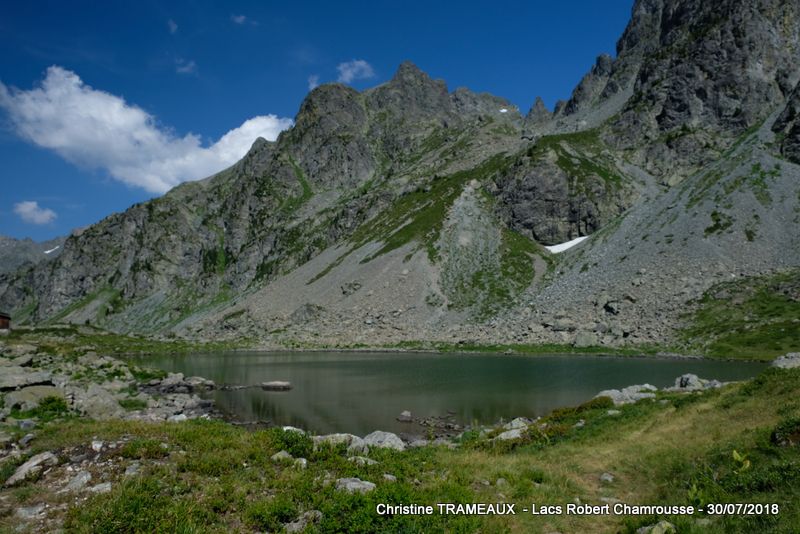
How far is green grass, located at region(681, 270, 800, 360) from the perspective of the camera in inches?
2835

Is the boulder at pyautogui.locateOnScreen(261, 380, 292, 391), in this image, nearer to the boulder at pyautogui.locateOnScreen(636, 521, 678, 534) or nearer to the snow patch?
the boulder at pyautogui.locateOnScreen(636, 521, 678, 534)

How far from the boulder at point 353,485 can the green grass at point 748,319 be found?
7727 centimetres

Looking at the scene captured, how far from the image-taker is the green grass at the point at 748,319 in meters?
72.0

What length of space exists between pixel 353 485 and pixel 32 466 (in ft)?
29.3

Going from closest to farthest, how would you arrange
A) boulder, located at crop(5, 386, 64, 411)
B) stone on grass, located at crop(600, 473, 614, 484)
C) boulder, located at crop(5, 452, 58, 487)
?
1. boulder, located at crop(5, 452, 58, 487)
2. stone on grass, located at crop(600, 473, 614, 484)
3. boulder, located at crop(5, 386, 64, 411)

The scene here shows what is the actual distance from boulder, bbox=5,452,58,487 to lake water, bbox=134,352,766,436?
2096cm

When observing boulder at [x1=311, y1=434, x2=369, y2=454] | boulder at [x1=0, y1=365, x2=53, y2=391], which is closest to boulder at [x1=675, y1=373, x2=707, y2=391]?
boulder at [x1=311, y1=434, x2=369, y2=454]

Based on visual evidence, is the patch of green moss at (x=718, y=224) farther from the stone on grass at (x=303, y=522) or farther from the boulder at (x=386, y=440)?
the stone on grass at (x=303, y=522)


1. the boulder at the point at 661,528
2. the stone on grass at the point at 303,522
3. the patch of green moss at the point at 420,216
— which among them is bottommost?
the boulder at the point at 661,528

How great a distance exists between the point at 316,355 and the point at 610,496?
286 ft

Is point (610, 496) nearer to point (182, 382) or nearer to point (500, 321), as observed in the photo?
point (182, 382)

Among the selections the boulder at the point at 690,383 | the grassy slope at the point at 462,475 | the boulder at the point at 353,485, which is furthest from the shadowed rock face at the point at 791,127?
the boulder at the point at 353,485

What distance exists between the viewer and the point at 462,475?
14.9 metres

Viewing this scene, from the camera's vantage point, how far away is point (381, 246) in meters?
156
